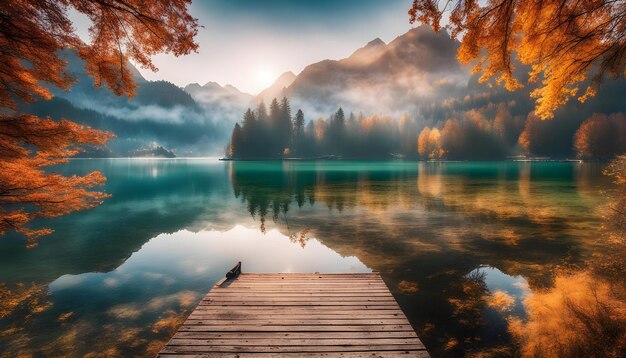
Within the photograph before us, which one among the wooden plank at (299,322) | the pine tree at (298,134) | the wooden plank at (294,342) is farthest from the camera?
the pine tree at (298,134)

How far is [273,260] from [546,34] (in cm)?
1326

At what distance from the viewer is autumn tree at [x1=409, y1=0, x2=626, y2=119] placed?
809 centimetres

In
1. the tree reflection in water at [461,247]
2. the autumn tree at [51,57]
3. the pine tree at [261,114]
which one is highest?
the pine tree at [261,114]

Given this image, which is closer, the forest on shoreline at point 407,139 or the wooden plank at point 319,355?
the wooden plank at point 319,355

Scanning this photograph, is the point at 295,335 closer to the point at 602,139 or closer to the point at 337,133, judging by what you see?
the point at 602,139

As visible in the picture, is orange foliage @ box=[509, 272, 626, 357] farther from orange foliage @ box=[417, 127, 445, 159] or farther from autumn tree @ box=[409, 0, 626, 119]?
orange foliage @ box=[417, 127, 445, 159]

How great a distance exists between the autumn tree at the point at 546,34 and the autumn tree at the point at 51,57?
7.53 meters

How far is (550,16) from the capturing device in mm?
8438

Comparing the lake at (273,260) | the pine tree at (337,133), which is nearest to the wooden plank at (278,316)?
the lake at (273,260)

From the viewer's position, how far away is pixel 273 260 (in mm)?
14477

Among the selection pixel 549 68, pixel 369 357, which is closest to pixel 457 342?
pixel 369 357

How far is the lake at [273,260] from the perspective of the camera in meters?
8.21

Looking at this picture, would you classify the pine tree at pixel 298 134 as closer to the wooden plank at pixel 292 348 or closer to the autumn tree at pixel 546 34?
the autumn tree at pixel 546 34

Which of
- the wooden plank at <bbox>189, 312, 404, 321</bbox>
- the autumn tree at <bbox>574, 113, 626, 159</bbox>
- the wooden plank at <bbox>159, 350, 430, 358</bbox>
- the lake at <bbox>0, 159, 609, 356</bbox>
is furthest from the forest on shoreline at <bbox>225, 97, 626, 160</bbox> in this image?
the wooden plank at <bbox>159, 350, 430, 358</bbox>
